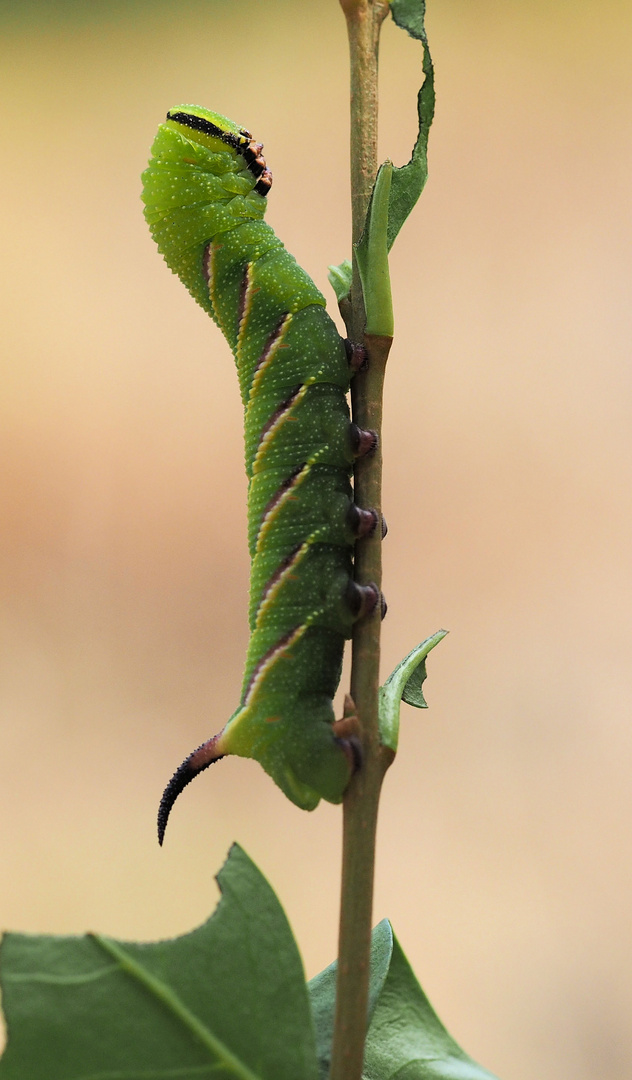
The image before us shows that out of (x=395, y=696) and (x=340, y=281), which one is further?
(x=340, y=281)

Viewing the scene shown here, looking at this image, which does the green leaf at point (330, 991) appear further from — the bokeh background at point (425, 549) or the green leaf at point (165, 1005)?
the bokeh background at point (425, 549)

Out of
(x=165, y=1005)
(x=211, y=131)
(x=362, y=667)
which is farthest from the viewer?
(x=211, y=131)

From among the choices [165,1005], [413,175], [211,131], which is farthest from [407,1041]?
[211,131]

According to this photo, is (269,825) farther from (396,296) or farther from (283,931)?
(283,931)

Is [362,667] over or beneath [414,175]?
beneath

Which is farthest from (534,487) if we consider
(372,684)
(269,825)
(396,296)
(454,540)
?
(372,684)

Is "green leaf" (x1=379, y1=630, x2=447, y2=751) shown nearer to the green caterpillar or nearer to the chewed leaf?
the green caterpillar

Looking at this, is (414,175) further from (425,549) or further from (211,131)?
(425,549)
